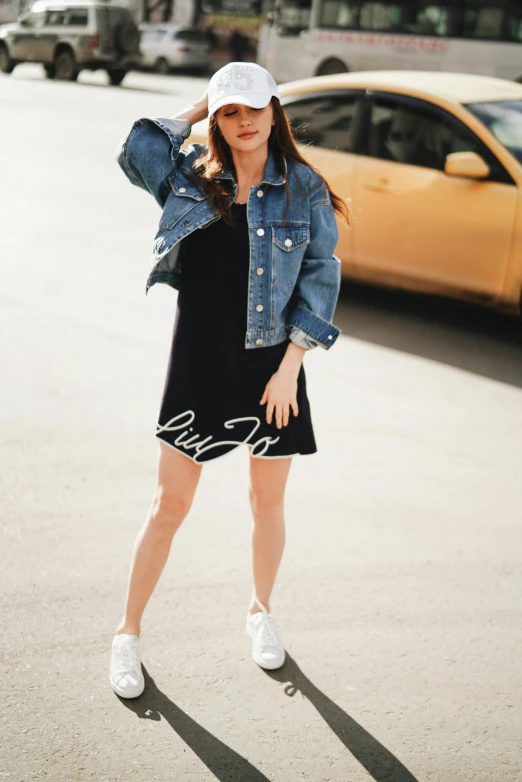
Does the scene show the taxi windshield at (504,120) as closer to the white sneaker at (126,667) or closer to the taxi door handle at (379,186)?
the taxi door handle at (379,186)

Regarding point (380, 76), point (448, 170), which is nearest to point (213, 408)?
point (448, 170)

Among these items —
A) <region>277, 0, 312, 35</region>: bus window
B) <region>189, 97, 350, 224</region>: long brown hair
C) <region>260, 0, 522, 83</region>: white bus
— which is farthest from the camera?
<region>277, 0, 312, 35</region>: bus window

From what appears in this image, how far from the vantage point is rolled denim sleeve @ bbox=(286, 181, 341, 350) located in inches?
101

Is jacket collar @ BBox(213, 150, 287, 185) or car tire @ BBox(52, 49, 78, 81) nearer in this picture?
jacket collar @ BBox(213, 150, 287, 185)

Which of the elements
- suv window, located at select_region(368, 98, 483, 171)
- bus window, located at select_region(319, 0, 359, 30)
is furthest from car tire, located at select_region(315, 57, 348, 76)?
suv window, located at select_region(368, 98, 483, 171)

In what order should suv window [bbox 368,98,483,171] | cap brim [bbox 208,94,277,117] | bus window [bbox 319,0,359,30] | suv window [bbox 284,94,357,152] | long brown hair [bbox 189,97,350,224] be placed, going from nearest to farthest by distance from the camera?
1. cap brim [bbox 208,94,277,117]
2. long brown hair [bbox 189,97,350,224]
3. suv window [bbox 368,98,483,171]
4. suv window [bbox 284,94,357,152]
5. bus window [bbox 319,0,359,30]

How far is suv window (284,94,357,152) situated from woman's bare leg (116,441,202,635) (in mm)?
4494

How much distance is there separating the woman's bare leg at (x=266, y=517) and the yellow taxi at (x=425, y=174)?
11.3 feet

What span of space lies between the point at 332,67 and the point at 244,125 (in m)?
20.7

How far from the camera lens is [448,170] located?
239 inches

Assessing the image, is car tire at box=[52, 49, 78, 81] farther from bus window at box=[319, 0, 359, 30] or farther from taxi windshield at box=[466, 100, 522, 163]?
taxi windshield at box=[466, 100, 522, 163]

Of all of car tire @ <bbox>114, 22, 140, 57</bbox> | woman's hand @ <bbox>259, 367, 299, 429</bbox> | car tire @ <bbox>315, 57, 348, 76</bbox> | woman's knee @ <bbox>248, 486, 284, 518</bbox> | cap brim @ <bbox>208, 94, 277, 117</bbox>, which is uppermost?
cap brim @ <bbox>208, 94, 277, 117</bbox>

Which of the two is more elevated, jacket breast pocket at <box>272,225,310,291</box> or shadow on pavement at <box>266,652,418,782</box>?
jacket breast pocket at <box>272,225,310,291</box>

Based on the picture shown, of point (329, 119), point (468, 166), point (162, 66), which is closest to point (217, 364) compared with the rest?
point (468, 166)
